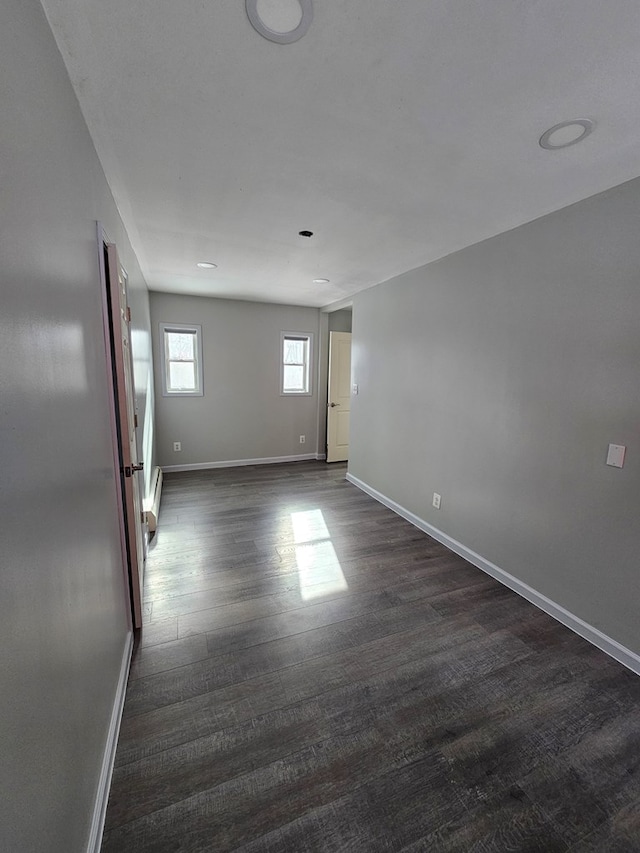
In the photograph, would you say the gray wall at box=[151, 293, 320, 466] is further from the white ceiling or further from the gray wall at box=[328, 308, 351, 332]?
the white ceiling

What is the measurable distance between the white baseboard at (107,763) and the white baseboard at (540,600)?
2.44 meters

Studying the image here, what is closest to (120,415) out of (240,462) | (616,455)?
(616,455)

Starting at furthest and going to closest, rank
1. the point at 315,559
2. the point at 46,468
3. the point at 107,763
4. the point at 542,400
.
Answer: the point at 315,559, the point at 542,400, the point at 107,763, the point at 46,468

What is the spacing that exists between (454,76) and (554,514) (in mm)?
2270

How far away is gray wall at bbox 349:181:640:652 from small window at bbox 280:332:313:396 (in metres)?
2.41

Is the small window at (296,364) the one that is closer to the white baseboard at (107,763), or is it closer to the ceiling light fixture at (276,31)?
the white baseboard at (107,763)

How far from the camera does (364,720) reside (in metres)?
1.54

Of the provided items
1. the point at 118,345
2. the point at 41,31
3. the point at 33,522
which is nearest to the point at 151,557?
the point at 118,345

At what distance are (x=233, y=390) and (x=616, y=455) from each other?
4541mm

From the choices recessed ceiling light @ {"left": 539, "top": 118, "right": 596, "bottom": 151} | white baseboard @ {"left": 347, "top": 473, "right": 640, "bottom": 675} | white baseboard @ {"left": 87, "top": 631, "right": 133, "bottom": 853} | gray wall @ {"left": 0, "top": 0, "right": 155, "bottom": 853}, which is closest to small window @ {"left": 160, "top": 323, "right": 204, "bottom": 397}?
white baseboard @ {"left": 347, "top": 473, "right": 640, "bottom": 675}

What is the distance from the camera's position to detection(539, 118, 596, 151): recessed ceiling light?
1.38 metres

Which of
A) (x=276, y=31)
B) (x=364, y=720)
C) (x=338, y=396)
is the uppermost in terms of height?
(x=276, y=31)

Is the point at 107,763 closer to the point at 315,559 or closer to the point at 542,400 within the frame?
the point at 315,559

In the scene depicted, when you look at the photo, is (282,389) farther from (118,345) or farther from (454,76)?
(454,76)
